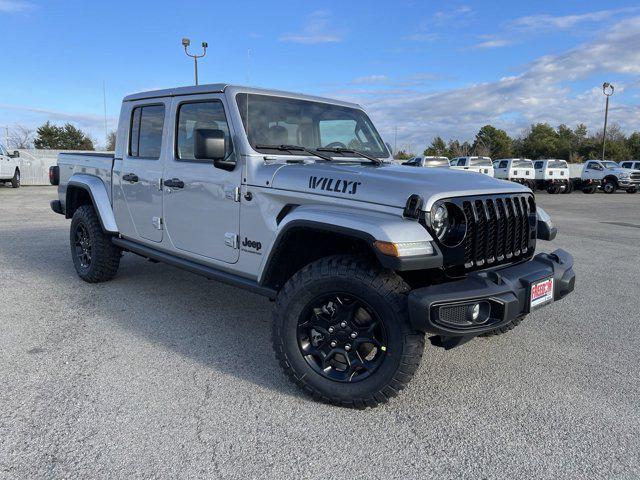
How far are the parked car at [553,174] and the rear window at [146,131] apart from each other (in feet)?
83.1

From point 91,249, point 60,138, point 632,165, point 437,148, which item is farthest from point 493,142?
point 91,249

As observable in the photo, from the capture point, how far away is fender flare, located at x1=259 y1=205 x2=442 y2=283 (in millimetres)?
2623

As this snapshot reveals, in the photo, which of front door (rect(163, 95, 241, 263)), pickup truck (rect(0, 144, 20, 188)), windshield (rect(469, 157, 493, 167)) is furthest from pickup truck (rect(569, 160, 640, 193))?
front door (rect(163, 95, 241, 263))

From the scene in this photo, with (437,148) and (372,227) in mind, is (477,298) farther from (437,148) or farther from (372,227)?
(437,148)

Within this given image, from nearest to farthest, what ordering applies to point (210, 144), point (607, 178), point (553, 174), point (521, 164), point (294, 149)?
point (210, 144) → point (294, 149) → point (553, 174) → point (521, 164) → point (607, 178)

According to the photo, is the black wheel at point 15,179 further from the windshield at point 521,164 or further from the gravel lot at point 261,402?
the windshield at point 521,164

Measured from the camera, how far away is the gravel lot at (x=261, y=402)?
2.41 m

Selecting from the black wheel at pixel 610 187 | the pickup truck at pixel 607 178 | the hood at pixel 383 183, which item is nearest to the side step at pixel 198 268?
the hood at pixel 383 183

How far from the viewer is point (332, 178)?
120 inches

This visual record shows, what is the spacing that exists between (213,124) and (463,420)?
2.67 m

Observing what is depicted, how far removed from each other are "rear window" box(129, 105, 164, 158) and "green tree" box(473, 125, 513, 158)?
5320cm

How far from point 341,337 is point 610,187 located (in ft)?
96.0

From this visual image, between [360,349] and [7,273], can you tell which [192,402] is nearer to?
[360,349]

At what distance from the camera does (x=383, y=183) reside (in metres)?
→ 2.86
